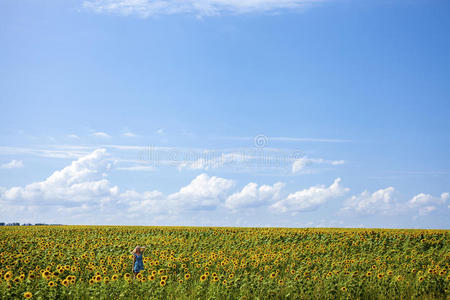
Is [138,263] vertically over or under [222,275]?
over

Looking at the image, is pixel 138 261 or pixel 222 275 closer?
pixel 222 275

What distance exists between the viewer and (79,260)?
2028 cm

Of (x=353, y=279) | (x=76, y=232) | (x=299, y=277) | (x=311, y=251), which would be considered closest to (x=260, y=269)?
(x=299, y=277)

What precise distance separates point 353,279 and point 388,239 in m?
18.9

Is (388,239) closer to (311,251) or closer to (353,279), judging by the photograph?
(311,251)

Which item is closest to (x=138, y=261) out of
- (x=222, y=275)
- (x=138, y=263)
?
(x=138, y=263)

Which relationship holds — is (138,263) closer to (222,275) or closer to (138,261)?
(138,261)

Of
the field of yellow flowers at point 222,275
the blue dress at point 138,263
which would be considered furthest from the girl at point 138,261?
the field of yellow flowers at point 222,275

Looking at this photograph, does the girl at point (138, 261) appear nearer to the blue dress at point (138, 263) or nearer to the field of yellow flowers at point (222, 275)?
the blue dress at point (138, 263)

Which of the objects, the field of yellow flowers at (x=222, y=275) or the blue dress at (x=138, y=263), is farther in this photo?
the blue dress at (x=138, y=263)

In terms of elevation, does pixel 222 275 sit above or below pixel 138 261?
below

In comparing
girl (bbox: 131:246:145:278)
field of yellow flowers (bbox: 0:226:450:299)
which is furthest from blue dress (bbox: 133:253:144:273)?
field of yellow flowers (bbox: 0:226:450:299)

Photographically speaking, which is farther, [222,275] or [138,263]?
[138,263]

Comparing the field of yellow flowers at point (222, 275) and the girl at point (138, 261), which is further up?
the girl at point (138, 261)
